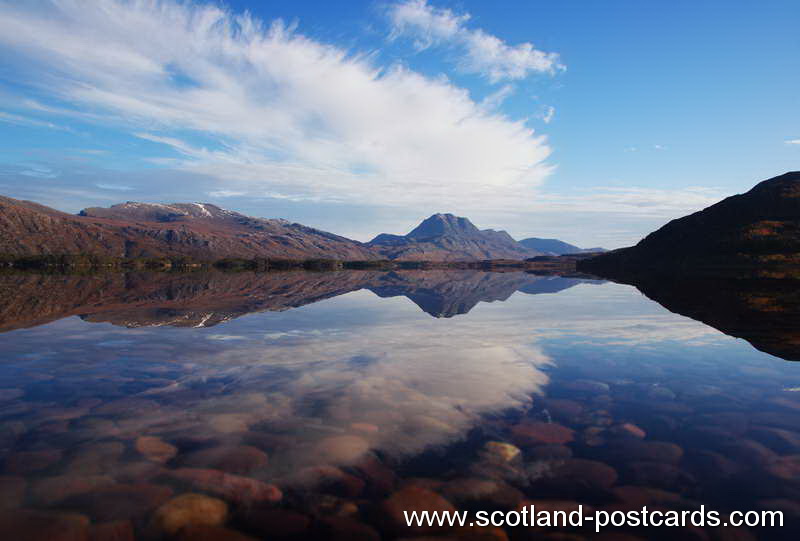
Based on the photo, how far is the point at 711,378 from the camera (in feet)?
57.4

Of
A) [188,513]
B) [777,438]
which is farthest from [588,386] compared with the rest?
[188,513]

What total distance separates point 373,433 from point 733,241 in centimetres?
15212

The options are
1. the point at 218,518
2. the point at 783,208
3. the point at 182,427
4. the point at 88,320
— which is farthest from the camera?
the point at 783,208

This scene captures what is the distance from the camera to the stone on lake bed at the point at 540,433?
439 inches

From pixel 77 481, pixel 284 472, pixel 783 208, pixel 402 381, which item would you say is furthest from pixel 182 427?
pixel 783 208

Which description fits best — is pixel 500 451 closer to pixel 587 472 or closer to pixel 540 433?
pixel 540 433

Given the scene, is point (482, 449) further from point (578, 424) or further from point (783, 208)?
point (783, 208)

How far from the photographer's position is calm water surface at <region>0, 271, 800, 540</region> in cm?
797

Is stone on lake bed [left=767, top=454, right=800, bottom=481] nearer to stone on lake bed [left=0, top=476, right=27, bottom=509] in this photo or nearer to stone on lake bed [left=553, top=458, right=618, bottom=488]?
stone on lake bed [left=553, top=458, right=618, bottom=488]

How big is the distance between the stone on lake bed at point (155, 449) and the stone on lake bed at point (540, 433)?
8310 millimetres

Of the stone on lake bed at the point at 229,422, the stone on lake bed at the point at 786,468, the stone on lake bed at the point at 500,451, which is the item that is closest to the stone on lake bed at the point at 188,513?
the stone on lake bed at the point at 229,422

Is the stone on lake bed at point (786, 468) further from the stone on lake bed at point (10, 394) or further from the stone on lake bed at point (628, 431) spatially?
the stone on lake bed at point (10, 394)

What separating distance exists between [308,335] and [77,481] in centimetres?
1803

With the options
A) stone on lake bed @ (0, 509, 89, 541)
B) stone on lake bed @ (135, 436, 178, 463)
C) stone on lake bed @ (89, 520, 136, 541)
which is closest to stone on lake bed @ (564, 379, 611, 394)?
stone on lake bed @ (135, 436, 178, 463)
